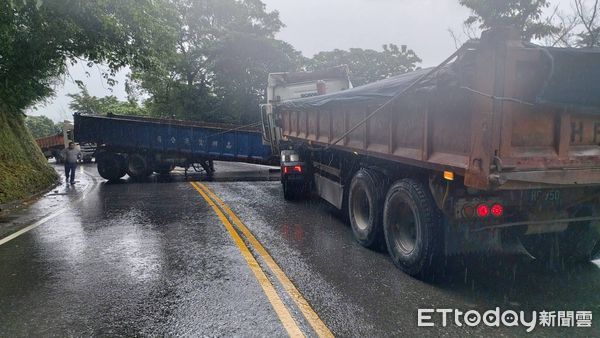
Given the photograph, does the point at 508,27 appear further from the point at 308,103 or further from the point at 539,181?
the point at 308,103

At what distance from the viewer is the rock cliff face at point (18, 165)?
1205 centimetres

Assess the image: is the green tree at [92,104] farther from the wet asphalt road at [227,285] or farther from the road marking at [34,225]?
the wet asphalt road at [227,285]

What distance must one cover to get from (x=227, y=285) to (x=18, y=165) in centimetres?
1234

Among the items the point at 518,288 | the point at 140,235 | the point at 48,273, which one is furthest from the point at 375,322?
the point at 140,235

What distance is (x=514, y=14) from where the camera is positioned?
23.3 m

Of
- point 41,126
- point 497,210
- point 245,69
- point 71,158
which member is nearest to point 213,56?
point 245,69

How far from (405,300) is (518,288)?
1.28 metres

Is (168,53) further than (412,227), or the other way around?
(168,53)

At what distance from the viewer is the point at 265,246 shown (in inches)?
250

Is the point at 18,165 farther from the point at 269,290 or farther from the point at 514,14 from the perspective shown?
the point at 514,14

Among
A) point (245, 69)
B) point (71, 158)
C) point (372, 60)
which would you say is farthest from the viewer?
point (372, 60)

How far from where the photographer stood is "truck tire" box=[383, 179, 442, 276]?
178 inches

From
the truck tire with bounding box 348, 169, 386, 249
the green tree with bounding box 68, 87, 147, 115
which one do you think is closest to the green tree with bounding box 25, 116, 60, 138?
the green tree with bounding box 68, 87, 147, 115

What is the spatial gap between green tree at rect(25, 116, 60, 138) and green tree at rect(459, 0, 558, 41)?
181 ft
